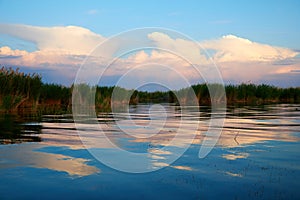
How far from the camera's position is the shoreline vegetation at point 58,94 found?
73.6 ft

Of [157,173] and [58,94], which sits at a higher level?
[58,94]

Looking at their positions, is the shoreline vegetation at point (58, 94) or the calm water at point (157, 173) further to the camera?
the shoreline vegetation at point (58, 94)

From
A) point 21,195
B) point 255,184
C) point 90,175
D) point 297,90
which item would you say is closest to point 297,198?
point 255,184

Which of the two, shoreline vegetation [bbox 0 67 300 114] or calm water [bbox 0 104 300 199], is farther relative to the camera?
shoreline vegetation [bbox 0 67 300 114]

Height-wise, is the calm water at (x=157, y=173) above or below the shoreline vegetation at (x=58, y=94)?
below

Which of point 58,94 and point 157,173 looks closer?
point 157,173

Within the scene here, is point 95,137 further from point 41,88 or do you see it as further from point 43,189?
point 41,88

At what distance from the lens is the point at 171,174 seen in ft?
19.9

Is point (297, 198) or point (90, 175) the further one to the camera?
point (90, 175)

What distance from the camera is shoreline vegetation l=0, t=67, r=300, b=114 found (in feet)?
73.6

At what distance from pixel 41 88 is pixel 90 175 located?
22.9 metres

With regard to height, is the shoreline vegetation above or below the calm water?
above

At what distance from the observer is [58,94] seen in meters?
30.8

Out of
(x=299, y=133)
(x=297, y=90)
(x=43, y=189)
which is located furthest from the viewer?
(x=297, y=90)
